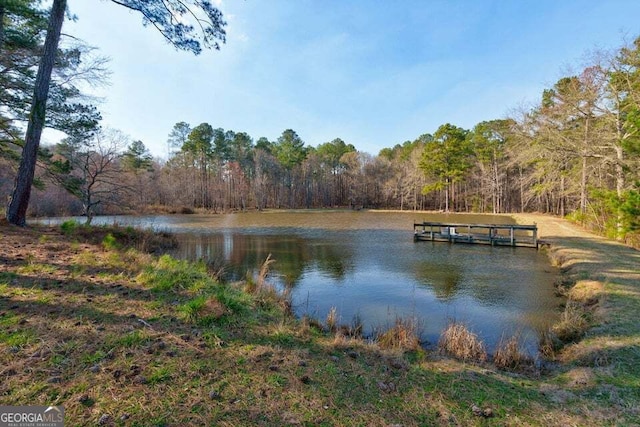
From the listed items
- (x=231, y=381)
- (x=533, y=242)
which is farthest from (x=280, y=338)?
→ (x=533, y=242)

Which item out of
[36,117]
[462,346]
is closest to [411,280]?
[462,346]

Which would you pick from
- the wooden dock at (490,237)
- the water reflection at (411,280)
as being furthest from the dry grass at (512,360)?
the wooden dock at (490,237)

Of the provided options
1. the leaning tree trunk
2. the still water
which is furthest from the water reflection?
the leaning tree trunk

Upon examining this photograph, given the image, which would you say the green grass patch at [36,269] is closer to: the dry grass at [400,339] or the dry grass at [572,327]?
the dry grass at [400,339]

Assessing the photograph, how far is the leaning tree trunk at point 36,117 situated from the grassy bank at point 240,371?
4.90m

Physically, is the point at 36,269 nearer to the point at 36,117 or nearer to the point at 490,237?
the point at 36,117

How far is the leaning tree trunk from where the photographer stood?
27.3 feet

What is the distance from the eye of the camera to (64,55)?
1056 cm

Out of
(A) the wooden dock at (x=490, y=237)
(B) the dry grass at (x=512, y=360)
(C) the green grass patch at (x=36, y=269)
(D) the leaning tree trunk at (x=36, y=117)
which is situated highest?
(D) the leaning tree trunk at (x=36, y=117)

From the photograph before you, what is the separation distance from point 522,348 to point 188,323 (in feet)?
17.5

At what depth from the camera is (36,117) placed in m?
8.34

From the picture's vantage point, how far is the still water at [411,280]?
673cm

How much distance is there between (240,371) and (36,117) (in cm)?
977

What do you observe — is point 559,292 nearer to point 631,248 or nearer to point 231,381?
point 631,248
